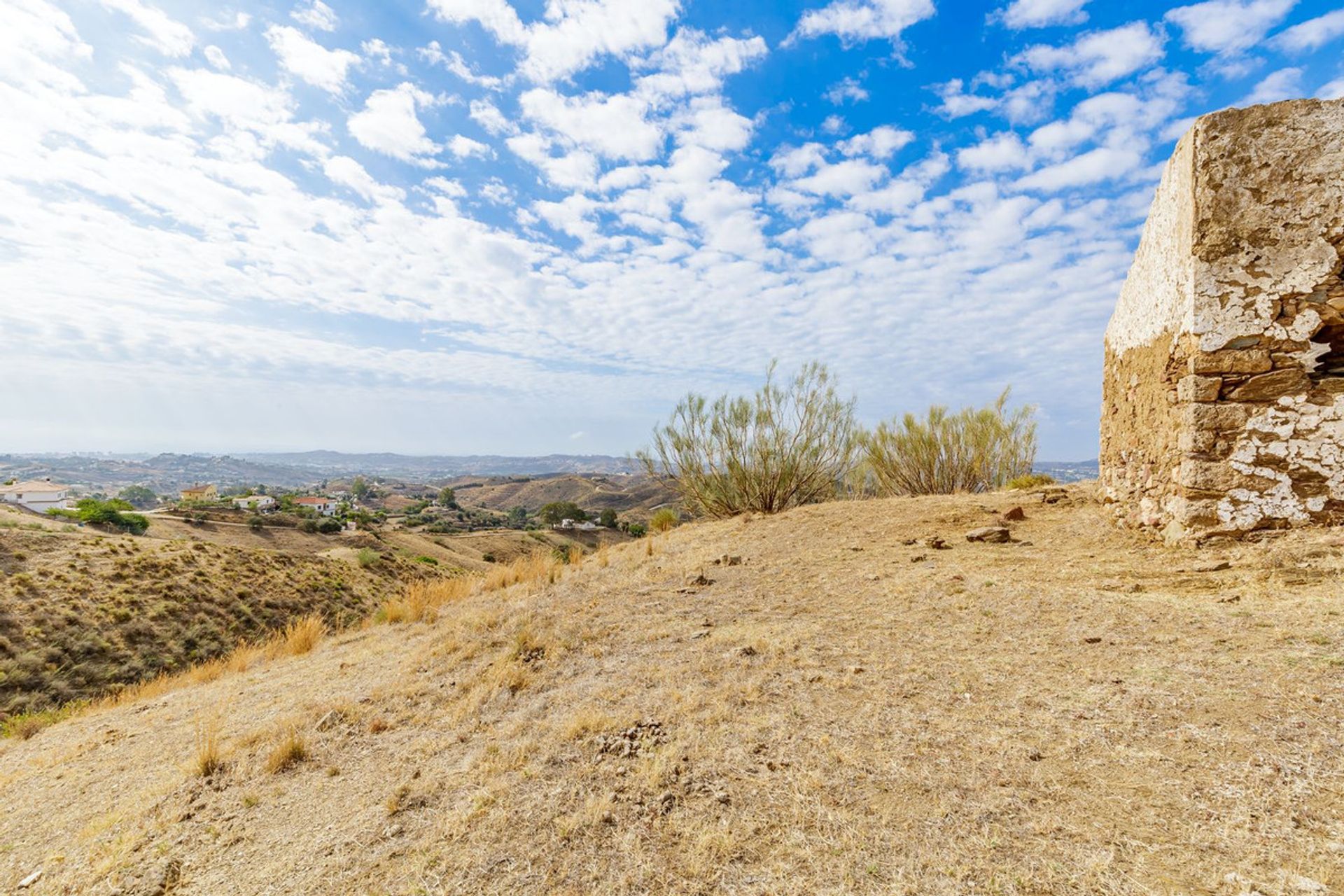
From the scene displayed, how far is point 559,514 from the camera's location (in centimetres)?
6231

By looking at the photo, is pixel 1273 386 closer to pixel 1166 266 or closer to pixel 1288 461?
pixel 1288 461

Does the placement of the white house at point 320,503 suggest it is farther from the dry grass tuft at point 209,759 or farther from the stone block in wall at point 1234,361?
the stone block in wall at point 1234,361

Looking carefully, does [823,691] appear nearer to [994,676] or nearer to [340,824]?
[994,676]

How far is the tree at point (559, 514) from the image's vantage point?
2421 inches

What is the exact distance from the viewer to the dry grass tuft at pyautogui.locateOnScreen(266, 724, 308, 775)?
3625mm

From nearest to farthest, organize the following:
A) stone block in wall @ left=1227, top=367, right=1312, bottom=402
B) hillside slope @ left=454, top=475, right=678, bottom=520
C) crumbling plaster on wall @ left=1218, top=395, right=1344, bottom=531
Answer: crumbling plaster on wall @ left=1218, top=395, right=1344, bottom=531 → stone block in wall @ left=1227, top=367, right=1312, bottom=402 → hillside slope @ left=454, top=475, right=678, bottom=520

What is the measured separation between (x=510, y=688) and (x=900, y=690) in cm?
297

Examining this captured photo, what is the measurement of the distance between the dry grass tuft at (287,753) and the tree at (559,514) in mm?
58200

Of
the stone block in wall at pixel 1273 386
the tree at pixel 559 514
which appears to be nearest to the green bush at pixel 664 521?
the stone block in wall at pixel 1273 386

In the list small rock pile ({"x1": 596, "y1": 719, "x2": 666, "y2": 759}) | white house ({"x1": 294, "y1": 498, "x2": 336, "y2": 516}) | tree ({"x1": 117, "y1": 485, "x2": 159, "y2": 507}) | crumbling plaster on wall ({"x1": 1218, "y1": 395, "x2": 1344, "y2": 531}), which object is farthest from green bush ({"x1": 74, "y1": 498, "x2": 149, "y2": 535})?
tree ({"x1": 117, "y1": 485, "x2": 159, "y2": 507})

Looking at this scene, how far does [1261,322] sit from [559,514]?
60.8m

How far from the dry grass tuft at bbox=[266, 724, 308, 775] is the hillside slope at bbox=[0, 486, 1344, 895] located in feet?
0.23

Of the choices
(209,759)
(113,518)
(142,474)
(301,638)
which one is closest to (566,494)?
(113,518)

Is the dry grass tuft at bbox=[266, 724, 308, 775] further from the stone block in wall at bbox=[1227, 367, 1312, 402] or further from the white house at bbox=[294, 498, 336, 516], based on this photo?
the white house at bbox=[294, 498, 336, 516]
